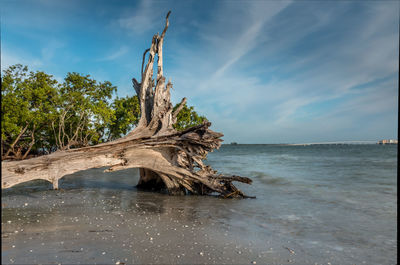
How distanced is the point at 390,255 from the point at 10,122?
18819 millimetres

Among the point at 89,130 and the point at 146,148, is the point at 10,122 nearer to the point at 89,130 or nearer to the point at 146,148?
the point at 89,130

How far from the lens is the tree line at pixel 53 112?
659 inches

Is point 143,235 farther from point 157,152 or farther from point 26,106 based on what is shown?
point 26,106

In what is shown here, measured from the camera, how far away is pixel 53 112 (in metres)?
20.4

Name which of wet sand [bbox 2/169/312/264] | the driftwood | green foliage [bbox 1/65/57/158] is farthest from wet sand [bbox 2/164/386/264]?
green foliage [bbox 1/65/57/158]

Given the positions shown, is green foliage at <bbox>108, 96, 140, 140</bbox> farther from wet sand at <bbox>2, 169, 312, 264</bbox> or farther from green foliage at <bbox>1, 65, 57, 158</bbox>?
wet sand at <bbox>2, 169, 312, 264</bbox>

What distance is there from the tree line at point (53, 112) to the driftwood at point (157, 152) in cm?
405

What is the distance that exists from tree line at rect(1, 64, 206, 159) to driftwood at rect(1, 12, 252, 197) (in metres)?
4.05

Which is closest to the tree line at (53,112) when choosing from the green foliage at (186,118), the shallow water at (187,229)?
the green foliage at (186,118)

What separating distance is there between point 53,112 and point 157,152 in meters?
12.8

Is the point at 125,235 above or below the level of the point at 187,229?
above

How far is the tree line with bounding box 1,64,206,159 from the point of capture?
1675 centimetres

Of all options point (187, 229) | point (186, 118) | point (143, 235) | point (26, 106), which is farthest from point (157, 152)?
point (186, 118)

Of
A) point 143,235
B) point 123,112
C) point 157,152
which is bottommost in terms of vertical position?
point 143,235
